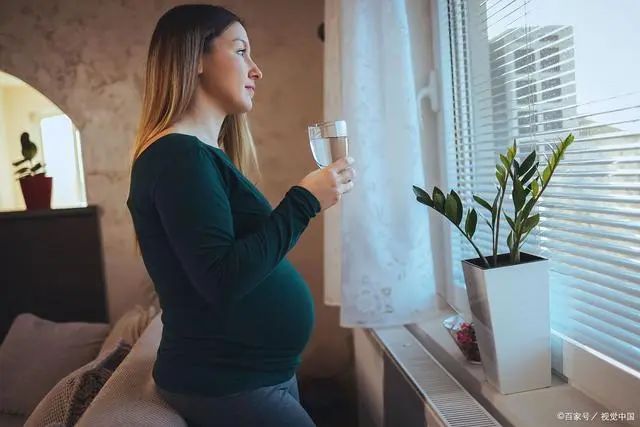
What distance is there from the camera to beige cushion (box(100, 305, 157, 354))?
1899 millimetres

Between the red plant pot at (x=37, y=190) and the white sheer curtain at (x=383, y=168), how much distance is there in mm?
1660

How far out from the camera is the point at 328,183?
3.09 feet

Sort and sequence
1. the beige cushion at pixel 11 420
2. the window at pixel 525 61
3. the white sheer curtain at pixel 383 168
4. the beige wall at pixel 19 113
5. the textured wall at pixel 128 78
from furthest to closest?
the beige wall at pixel 19 113 < the textured wall at pixel 128 78 < the beige cushion at pixel 11 420 < the white sheer curtain at pixel 383 168 < the window at pixel 525 61

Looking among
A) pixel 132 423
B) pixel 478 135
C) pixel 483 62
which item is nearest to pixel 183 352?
pixel 132 423

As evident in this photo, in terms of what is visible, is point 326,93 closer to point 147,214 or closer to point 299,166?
point 299,166

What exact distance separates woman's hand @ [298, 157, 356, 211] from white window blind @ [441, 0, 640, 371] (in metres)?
0.44

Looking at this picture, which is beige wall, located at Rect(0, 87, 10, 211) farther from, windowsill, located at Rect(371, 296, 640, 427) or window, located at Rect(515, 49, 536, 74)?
window, located at Rect(515, 49, 536, 74)

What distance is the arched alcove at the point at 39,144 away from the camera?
2.80 meters

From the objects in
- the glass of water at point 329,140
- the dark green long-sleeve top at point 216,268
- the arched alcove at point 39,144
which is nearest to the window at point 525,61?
the glass of water at point 329,140

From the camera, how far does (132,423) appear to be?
0.98 m

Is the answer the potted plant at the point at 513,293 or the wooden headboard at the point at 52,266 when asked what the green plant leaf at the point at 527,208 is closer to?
the potted plant at the point at 513,293

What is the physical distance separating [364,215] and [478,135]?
37 cm

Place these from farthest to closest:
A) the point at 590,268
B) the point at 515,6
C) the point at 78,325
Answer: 1. the point at 78,325
2. the point at 515,6
3. the point at 590,268

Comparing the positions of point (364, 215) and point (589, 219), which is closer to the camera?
point (589, 219)
